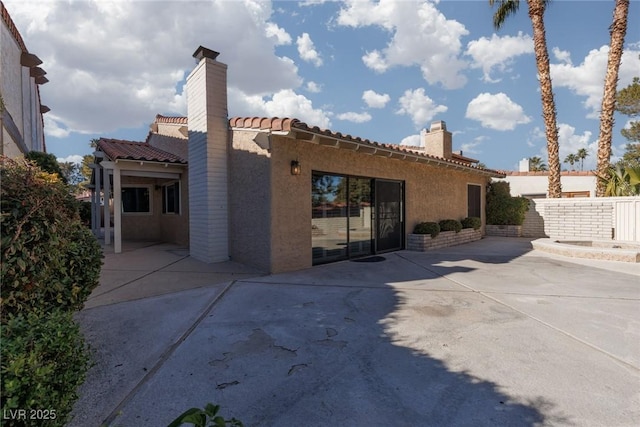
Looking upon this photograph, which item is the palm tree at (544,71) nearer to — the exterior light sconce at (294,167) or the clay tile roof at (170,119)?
the exterior light sconce at (294,167)

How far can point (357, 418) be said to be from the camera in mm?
2426

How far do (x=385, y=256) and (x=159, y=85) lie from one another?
392 inches

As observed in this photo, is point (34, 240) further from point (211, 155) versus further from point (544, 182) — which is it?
point (544, 182)

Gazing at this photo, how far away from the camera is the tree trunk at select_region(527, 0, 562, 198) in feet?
43.9

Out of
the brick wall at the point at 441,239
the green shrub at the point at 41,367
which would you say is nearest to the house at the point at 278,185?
the brick wall at the point at 441,239

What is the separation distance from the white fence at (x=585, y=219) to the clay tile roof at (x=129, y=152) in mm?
16008

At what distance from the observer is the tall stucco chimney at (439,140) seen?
606 inches

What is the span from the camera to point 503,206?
15.2 metres

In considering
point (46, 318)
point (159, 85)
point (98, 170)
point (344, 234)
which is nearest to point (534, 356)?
point (46, 318)

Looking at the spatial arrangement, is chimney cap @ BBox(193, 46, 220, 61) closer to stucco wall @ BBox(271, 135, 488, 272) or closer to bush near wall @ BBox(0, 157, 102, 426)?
stucco wall @ BBox(271, 135, 488, 272)

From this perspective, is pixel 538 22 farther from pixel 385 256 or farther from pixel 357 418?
pixel 357 418

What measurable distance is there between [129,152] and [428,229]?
36.0ft

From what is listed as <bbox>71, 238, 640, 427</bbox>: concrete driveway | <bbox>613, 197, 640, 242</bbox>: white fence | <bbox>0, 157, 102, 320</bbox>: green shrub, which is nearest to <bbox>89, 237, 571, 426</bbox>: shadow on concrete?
<bbox>71, 238, 640, 427</bbox>: concrete driveway

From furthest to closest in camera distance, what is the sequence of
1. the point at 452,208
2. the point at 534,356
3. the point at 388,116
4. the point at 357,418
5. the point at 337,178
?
the point at 388,116 → the point at 452,208 → the point at 337,178 → the point at 534,356 → the point at 357,418
